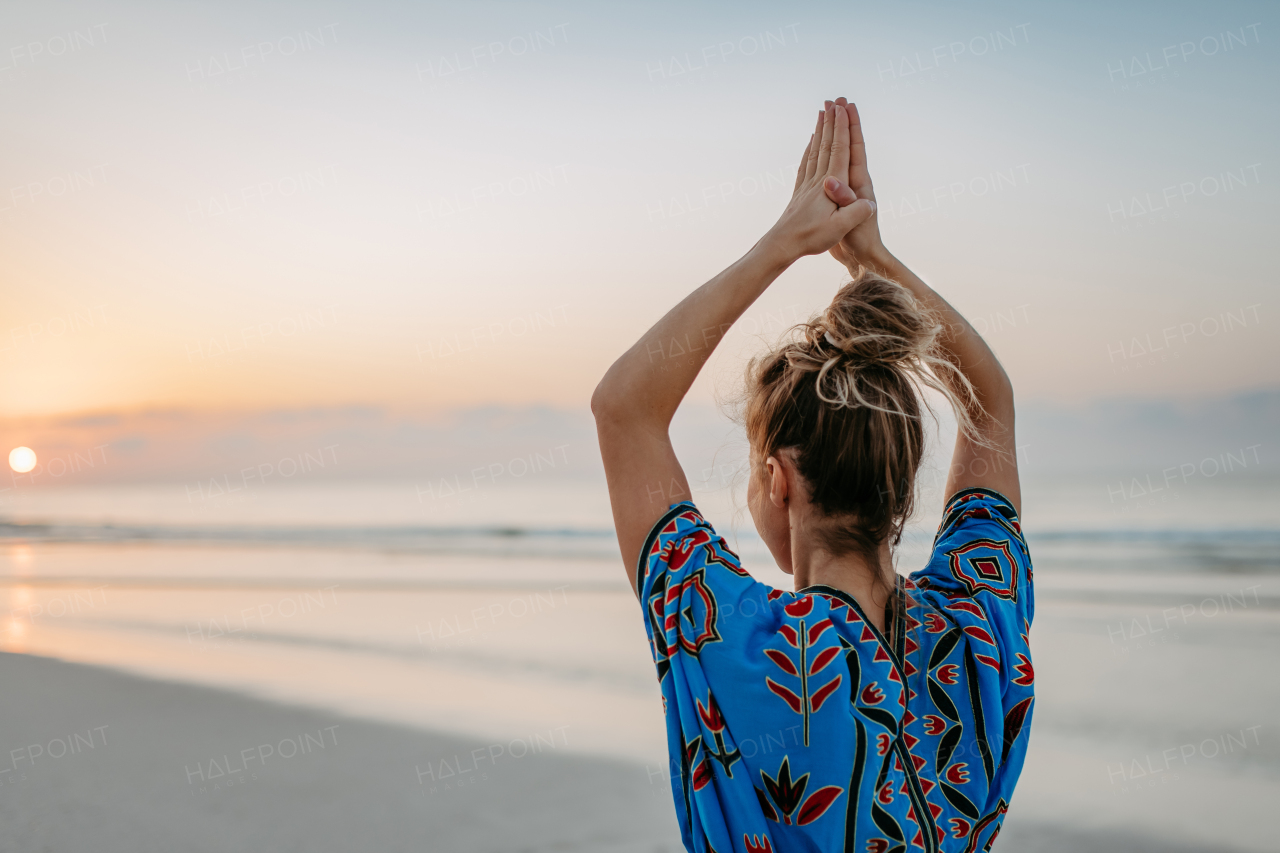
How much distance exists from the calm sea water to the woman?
14cm

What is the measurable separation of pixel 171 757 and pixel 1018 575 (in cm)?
537

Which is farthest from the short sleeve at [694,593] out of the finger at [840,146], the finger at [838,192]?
the finger at [840,146]

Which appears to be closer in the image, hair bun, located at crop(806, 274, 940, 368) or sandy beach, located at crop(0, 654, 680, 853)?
hair bun, located at crop(806, 274, 940, 368)

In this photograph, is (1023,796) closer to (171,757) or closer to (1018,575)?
(1018,575)

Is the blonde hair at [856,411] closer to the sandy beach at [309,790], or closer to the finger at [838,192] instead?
the finger at [838,192]

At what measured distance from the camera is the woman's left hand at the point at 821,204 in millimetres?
1343

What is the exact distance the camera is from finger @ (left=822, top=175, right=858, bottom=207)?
143 centimetres

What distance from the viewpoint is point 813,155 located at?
63.1 inches

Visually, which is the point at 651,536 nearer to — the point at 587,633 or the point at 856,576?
the point at 856,576

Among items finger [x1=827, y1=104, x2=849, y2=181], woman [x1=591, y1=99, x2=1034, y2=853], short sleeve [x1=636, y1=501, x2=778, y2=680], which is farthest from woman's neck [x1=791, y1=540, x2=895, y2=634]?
finger [x1=827, y1=104, x2=849, y2=181]

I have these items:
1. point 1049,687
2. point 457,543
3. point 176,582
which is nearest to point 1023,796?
point 1049,687

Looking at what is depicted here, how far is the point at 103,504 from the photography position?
97.1ft

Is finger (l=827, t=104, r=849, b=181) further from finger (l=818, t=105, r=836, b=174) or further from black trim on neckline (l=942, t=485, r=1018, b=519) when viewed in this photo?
black trim on neckline (l=942, t=485, r=1018, b=519)

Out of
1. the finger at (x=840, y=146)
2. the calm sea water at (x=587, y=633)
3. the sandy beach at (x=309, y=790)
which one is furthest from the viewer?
the calm sea water at (x=587, y=633)
